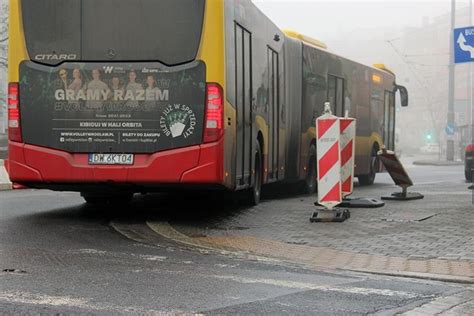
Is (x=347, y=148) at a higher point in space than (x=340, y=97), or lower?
lower

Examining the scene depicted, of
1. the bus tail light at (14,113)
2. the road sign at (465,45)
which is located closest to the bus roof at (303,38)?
the road sign at (465,45)

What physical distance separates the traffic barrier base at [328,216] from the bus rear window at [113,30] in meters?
3.07

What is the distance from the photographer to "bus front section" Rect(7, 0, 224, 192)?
364 inches

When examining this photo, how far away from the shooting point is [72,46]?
9.49 m

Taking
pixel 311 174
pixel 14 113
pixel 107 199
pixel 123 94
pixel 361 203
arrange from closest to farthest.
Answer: pixel 123 94, pixel 14 113, pixel 361 203, pixel 107 199, pixel 311 174

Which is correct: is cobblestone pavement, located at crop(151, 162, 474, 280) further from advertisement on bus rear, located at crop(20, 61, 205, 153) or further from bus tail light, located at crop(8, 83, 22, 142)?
bus tail light, located at crop(8, 83, 22, 142)

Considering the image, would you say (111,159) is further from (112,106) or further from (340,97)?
(340,97)

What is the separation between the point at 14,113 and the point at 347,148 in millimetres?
5338

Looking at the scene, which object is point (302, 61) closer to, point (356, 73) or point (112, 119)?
point (356, 73)

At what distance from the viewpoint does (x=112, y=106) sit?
9.43m

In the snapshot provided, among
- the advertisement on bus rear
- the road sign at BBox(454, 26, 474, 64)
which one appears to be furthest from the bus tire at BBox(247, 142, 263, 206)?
the road sign at BBox(454, 26, 474, 64)

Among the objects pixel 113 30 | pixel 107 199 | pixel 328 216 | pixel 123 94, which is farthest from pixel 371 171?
pixel 113 30

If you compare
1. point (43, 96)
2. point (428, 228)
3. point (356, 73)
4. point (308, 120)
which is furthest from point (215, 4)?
point (356, 73)

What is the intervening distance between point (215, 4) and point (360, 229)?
3.72 metres
